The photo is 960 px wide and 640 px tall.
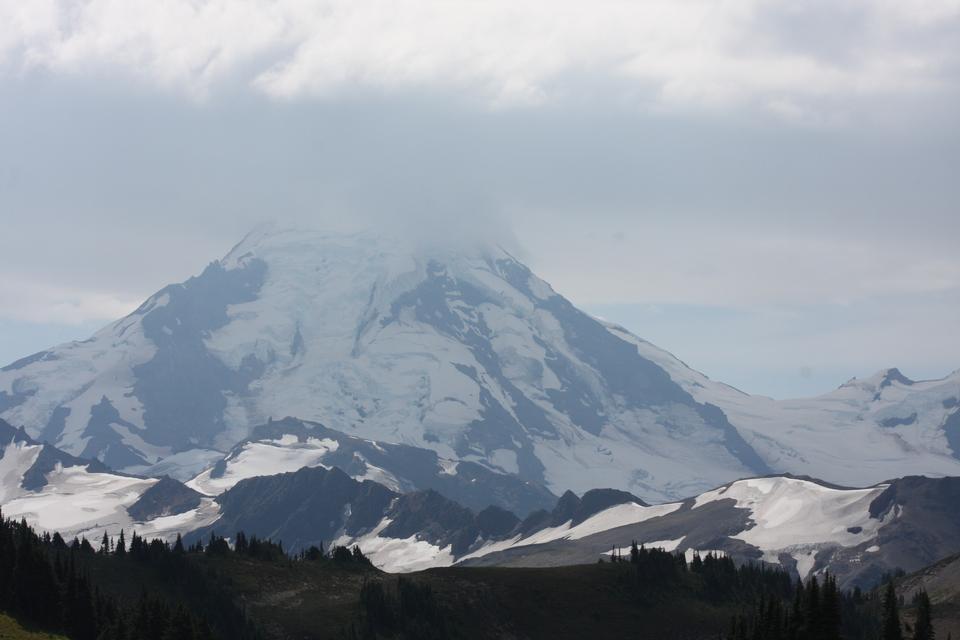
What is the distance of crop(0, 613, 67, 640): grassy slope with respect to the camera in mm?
143125

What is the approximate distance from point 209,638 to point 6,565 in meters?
24.2

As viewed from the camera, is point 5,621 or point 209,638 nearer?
point 5,621

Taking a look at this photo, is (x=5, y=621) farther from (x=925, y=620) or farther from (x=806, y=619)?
(x=925, y=620)

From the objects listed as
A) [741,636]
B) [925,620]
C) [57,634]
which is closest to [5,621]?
[57,634]

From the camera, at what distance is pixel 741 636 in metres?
172

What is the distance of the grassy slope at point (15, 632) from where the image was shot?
470 feet

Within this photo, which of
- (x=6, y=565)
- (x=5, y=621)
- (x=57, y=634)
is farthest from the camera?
(x=6, y=565)

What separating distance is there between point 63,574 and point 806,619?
85.4m

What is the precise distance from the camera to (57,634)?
545ft

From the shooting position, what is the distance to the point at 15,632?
485ft

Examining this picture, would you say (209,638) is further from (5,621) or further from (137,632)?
(5,621)

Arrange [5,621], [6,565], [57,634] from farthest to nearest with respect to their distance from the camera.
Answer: [6,565] < [57,634] < [5,621]

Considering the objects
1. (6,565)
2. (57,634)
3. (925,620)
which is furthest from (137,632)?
(925,620)

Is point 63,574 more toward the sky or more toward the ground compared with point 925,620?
more toward the sky
